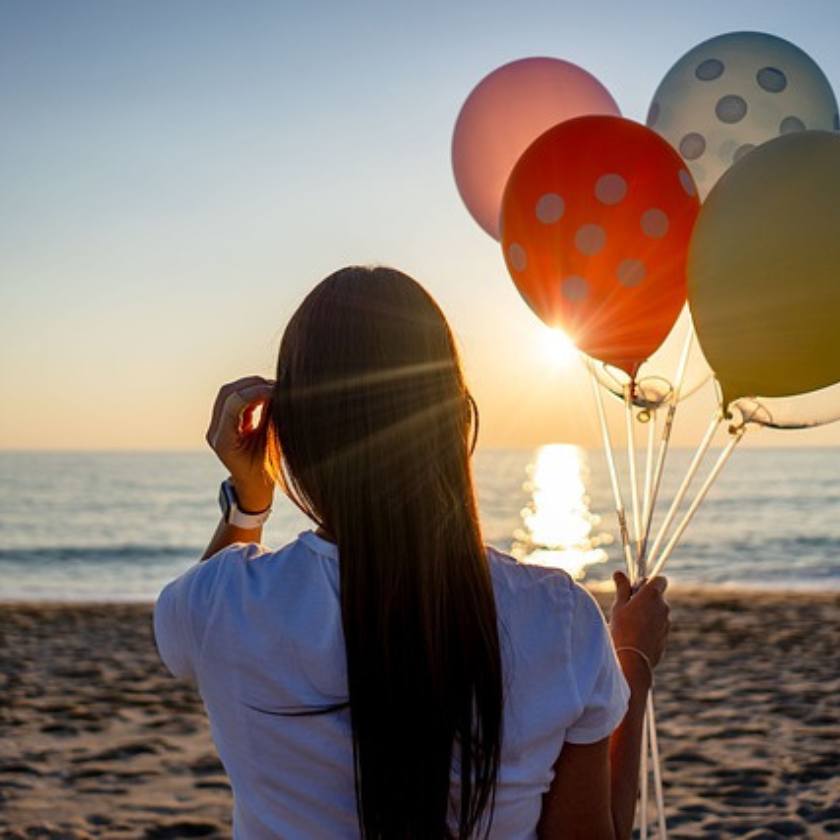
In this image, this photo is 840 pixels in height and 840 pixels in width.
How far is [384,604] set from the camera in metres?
1.22

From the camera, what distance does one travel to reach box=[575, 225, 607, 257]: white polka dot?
8.33 feet

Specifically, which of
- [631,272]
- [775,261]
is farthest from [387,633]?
[631,272]

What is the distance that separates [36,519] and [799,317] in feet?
86.6

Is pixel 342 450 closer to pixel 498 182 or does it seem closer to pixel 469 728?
pixel 469 728

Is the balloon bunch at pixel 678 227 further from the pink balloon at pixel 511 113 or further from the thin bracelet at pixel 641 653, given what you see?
the thin bracelet at pixel 641 653

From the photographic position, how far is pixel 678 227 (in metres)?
2.50

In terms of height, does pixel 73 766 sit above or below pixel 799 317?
below

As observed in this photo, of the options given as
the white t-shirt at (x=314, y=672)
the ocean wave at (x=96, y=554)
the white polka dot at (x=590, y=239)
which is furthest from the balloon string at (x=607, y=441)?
the ocean wave at (x=96, y=554)

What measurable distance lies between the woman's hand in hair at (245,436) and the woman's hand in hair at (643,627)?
57 centimetres

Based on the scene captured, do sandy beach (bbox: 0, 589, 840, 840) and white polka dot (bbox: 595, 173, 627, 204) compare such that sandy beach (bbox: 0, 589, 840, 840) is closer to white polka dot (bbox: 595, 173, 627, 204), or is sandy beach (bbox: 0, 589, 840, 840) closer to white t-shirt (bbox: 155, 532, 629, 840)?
white polka dot (bbox: 595, 173, 627, 204)

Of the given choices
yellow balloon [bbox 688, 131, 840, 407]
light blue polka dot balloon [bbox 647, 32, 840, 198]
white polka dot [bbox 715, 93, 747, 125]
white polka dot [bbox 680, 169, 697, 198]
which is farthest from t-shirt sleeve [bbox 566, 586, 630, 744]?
white polka dot [bbox 715, 93, 747, 125]

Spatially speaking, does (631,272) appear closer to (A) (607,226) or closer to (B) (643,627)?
(A) (607,226)

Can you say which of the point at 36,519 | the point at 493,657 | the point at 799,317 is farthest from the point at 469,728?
the point at 36,519

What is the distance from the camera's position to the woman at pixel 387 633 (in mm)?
1240
